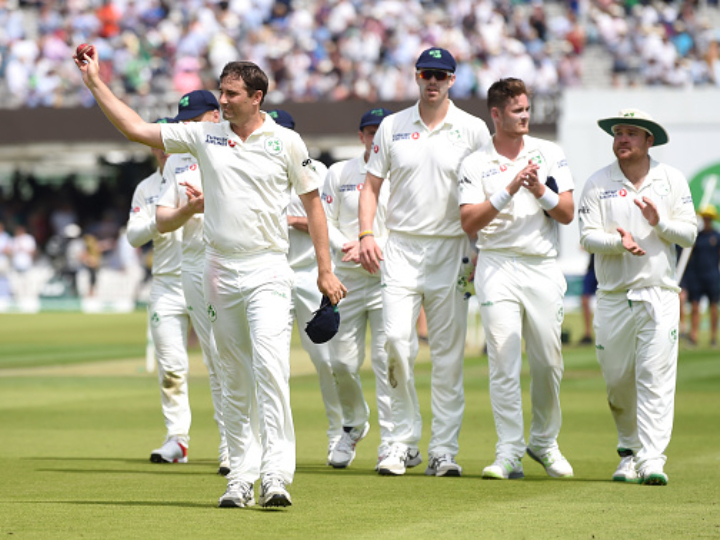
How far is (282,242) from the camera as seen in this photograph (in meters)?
7.90

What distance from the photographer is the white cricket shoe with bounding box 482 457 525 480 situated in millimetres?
9070

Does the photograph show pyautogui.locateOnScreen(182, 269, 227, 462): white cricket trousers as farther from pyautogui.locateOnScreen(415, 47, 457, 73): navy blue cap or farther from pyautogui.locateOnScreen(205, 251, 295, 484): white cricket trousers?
pyautogui.locateOnScreen(415, 47, 457, 73): navy blue cap

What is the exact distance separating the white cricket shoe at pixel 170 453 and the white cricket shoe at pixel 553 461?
264 cm

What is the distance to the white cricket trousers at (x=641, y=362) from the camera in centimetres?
898

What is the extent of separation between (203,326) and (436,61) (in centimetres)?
251

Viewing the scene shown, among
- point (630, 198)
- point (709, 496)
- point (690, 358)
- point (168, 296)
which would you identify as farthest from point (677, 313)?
point (690, 358)

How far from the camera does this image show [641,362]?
29.8ft

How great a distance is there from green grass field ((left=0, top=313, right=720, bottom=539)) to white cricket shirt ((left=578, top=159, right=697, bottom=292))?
1.36m

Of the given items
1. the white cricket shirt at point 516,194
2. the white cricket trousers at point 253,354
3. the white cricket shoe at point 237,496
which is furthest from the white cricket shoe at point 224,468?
the white cricket shirt at point 516,194

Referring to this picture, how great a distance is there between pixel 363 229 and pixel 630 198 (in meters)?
1.83

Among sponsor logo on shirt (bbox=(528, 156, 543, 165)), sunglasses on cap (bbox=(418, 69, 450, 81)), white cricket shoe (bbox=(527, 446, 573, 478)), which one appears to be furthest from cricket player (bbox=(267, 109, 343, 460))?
sponsor logo on shirt (bbox=(528, 156, 543, 165))

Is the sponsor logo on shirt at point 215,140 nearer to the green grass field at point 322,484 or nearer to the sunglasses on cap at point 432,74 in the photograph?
the green grass field at point 322,484

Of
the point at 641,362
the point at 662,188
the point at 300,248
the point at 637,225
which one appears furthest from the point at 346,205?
the point at 641,362

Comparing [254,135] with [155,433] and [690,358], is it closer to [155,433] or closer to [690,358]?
[155,433]
